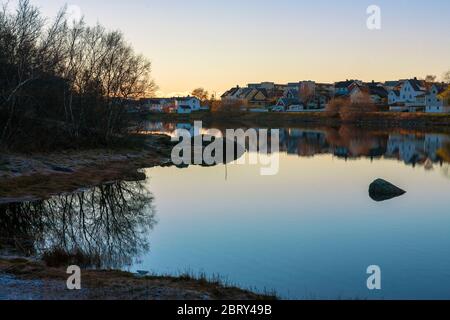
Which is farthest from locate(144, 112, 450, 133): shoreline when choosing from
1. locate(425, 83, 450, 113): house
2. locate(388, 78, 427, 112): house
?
locate(388, 78, 427, 112): house

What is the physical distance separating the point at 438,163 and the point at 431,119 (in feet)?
185

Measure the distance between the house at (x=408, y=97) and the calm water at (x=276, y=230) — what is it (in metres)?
83.3

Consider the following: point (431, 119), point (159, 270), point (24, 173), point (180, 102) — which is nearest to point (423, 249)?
point (159, 270)

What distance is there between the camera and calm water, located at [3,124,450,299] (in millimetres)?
13422

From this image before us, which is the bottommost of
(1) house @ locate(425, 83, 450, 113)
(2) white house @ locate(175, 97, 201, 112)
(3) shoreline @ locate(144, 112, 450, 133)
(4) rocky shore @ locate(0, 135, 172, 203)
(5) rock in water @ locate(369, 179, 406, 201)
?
(5) rock in water @ locate(369, 179, 406, 201)

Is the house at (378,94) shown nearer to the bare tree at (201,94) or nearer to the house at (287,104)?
the house at (287,104)

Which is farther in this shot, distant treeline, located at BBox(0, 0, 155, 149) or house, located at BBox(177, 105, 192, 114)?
→ house, located at BBox(177, 105, 192, 114)

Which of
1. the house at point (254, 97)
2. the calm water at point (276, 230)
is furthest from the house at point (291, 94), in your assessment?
the calm water at point (276, 230)

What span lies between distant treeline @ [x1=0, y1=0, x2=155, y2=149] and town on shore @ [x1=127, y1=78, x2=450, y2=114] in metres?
Answer: 40.2

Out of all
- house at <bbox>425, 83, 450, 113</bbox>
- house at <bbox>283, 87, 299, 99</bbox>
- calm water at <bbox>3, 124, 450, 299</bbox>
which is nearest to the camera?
calm water at <bbox>3, 124, 450, 299</bbox>

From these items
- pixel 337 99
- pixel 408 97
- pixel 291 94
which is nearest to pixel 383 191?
pixel 337 99

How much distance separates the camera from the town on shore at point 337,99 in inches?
4122

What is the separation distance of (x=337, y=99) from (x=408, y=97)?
784 inches

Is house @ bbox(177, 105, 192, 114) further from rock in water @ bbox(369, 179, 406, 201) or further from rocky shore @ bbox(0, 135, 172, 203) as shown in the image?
rock in water @ bbox(369, 179, 406, 201)
